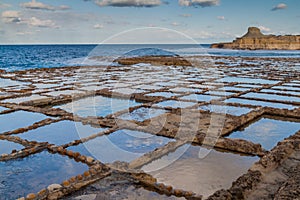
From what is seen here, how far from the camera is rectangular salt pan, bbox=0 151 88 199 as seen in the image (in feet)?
17.0

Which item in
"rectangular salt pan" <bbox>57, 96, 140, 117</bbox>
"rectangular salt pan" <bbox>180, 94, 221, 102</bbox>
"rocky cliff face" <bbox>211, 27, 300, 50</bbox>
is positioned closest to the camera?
"rectangular salt pan" <bbox>57, 96, 140, 117</bbox>

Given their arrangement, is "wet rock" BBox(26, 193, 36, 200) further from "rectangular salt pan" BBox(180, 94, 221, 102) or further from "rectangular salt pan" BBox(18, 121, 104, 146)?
"rectangular salt pan" BBox(180, 94, 221, 102)

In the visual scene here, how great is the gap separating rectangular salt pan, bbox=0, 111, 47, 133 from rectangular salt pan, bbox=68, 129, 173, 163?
9.14ft

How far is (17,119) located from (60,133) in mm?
2354

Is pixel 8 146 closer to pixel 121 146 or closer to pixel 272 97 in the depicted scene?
pixel 121 146

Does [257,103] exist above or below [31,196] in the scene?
above

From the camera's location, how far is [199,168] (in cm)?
606

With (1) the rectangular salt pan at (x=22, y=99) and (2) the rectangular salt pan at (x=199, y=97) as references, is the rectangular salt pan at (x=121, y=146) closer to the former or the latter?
(2) the rectangular salt pan at (x=199, y=97)

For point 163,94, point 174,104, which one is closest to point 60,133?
point 174,104

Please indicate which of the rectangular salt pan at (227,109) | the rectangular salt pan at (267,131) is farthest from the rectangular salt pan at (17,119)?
the rectangular salt pan at (267,131)

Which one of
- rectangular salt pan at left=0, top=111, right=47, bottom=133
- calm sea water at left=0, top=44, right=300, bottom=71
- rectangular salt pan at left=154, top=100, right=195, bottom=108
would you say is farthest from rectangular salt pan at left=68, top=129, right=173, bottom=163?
calm sea water at left=0, top=44, right=300, bottom=71

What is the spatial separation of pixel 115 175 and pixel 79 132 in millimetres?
3119

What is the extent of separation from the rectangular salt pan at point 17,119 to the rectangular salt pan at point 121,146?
2784 millimetres

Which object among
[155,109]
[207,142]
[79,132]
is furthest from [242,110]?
[79,132]
